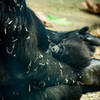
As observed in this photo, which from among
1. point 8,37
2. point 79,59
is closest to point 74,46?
point 79,59

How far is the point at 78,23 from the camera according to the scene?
479 cm

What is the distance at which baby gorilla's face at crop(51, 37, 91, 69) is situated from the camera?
2.37 m

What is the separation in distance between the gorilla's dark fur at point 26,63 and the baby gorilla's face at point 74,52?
92 mm

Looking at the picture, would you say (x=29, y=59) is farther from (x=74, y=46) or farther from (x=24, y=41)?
(x=74, y=46)

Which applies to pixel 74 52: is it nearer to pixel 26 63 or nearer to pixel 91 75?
pixel 91 75

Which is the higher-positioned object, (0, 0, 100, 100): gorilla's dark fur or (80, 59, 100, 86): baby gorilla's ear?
(0, 0, 100, 100): gorilla's dark fur

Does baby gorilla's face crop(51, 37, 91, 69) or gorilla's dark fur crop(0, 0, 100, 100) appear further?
baby gorilla's face crop(51, 37, 91, 69)

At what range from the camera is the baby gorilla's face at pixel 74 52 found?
93.3 inches

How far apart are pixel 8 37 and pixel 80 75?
0.79m

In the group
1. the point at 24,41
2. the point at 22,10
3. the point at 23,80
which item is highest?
the point at 22,10

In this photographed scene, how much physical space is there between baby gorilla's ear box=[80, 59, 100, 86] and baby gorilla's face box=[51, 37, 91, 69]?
0.18ft

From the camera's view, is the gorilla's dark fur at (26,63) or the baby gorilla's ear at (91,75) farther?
the baby gorilla's ear at (91,75)

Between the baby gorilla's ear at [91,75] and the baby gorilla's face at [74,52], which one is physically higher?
the baby gorilla's face at [74,52]

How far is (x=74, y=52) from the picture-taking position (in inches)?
94.2
